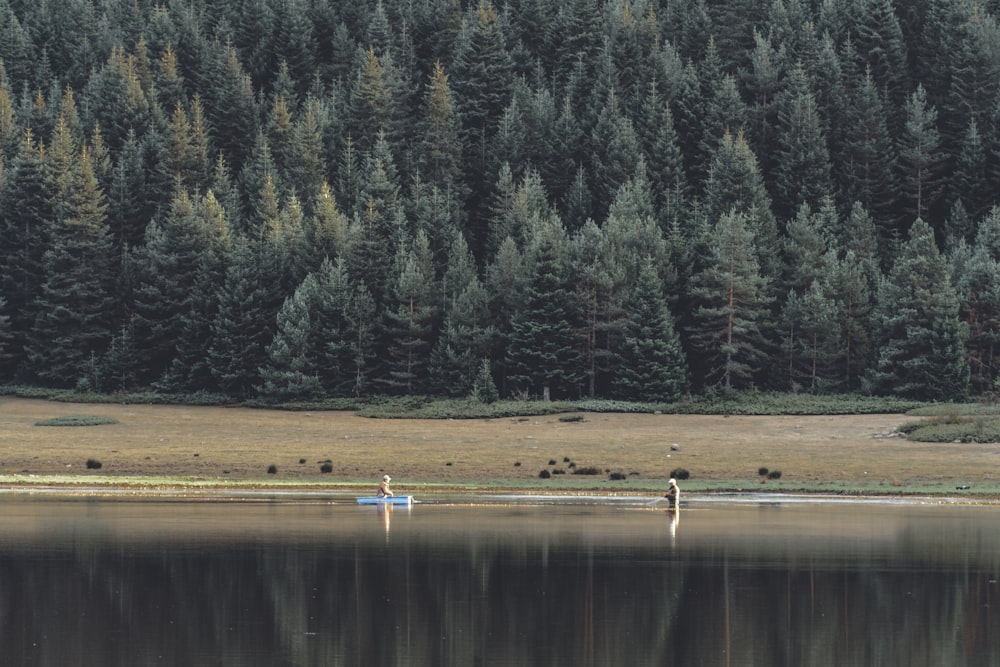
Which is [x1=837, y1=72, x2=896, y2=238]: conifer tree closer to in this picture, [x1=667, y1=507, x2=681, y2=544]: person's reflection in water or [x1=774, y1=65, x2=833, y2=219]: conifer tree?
[x1=774, y1=65, x2=833, y2=219]: conifer tree

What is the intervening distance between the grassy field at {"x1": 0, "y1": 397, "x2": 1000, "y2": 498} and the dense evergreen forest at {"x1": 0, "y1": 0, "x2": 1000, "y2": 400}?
1306cm

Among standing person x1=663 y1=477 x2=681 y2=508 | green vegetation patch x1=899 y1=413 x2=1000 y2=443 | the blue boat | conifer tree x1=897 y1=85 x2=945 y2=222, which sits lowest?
the blue boat

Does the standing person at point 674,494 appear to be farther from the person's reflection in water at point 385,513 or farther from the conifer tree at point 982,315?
the conifer tree at point 982,315

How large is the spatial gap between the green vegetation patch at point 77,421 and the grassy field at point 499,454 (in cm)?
30

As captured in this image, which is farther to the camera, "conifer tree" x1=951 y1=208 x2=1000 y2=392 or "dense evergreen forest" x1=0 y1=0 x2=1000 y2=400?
"dense evergreen forest" x1=0 y1=0 x2=1000 y2=400

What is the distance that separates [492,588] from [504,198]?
96.0 meters

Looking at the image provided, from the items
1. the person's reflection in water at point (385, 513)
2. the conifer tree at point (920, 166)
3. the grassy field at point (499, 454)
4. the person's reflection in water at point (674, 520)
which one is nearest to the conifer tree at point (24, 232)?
the grassy field at point (499, 454)

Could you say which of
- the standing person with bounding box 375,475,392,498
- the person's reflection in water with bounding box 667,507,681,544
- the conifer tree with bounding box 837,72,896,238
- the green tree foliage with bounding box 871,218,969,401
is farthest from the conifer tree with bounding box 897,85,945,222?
the standing person with bounding box 375,475,392,498

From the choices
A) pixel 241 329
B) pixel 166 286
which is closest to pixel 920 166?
pixel 241 329

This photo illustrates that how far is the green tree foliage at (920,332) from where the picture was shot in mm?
95500

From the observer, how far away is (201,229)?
116m

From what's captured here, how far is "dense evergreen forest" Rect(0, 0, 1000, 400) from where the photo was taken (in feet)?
337

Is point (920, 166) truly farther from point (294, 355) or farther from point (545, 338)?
point (294, 355)

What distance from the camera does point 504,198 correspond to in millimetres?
126125
